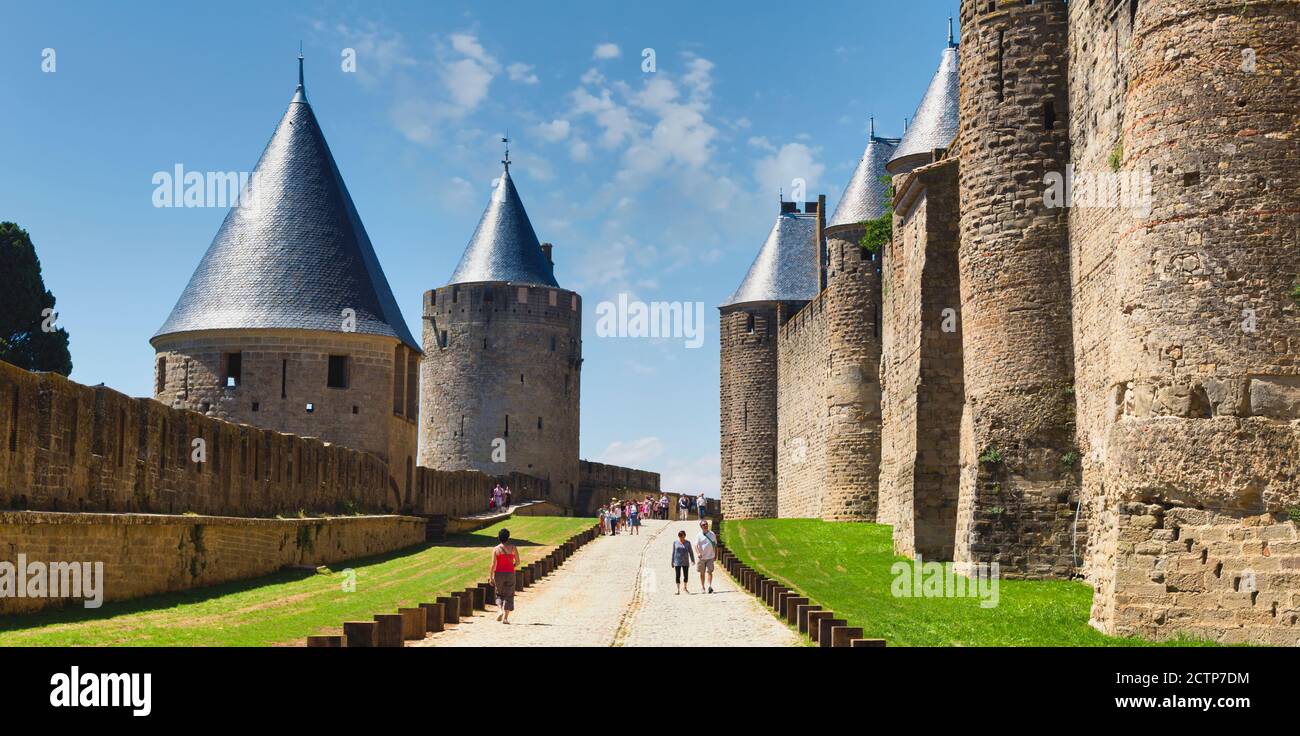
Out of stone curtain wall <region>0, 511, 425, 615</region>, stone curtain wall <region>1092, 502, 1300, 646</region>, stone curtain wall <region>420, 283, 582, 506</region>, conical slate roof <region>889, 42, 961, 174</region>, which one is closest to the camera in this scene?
stone curtain wall <region>1092, 502, 1300, 646</region>

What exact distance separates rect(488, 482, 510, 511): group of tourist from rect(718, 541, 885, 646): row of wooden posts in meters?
25.3

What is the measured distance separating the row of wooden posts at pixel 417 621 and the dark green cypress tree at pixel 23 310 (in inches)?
1111

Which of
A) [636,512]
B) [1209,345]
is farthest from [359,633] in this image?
[636,512]

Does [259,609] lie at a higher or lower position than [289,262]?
lower

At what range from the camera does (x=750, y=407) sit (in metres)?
52.0

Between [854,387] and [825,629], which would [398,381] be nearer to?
[854,387]

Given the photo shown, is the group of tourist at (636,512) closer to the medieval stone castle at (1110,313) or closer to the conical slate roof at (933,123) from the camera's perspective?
the medieval stone castle at (1110,313)

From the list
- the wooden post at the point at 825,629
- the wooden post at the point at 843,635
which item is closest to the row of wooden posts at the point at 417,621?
the wooden post at the point at 825,629

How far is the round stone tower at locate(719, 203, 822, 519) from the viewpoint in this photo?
51.6 m

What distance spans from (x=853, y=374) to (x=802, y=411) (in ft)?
23.8

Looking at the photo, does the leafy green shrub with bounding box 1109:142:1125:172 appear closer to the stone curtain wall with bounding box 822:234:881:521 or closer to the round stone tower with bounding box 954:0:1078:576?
the round stone tower with bounding box 954:0:1078:576

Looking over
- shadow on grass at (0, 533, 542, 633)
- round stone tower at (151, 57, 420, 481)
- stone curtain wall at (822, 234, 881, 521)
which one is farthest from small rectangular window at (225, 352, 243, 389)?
stone curtain wall at (822, 234, 881, 521)
